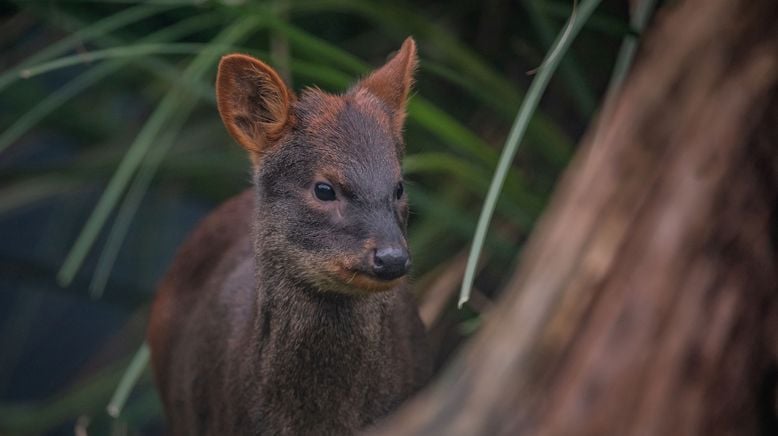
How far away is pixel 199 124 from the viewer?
5500 millimetres

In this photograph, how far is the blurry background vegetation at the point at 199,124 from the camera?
12.8 feet

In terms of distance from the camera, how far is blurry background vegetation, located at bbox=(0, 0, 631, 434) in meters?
3.91

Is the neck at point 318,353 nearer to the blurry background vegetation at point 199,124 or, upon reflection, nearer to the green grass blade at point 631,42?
the blurry background vegetation at point 199,124

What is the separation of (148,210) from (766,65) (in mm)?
3662

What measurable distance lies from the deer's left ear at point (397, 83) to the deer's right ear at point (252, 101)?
258 mm

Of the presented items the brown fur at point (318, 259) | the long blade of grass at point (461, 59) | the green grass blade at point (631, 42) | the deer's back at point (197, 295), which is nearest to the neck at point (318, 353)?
the brown fur at point (318, 259)

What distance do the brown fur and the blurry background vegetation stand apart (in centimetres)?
34

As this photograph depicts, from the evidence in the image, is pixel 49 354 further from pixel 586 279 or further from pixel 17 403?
pixel 586 279

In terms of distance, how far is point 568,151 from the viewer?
417cm

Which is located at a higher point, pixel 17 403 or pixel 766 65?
pixel 766 65

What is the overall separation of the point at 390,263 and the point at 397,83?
73 cm

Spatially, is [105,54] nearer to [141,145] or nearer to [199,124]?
[141,145]

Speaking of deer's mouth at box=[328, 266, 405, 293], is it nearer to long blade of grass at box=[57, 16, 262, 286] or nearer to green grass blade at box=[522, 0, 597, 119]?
long blade of grass at box=[57, 16, 262, 286]

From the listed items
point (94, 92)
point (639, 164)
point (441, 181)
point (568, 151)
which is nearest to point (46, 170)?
point (94, 92)
